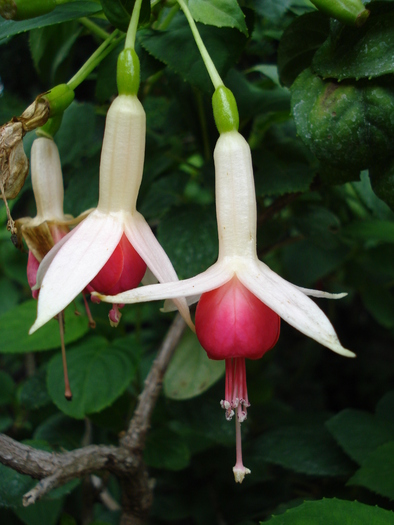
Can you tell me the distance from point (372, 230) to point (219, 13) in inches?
18.6

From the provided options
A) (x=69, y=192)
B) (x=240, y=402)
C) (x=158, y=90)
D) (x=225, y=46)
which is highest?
(x=158, y=90)

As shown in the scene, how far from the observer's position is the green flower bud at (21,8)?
15.7 inches

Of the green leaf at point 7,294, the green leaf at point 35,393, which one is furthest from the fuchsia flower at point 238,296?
the green leaf at point 7,294

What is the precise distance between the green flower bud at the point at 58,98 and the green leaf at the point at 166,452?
56 centimetres

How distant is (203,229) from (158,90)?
0.50 m

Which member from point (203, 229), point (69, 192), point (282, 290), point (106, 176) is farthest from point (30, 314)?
point (282, 290)

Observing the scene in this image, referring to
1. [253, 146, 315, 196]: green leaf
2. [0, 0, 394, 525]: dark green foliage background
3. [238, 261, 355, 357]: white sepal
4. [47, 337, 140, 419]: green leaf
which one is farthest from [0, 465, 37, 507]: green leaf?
[253, 146, 315, 196]: green leaf

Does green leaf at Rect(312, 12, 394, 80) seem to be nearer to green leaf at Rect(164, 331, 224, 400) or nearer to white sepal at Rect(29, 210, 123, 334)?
white sepal at Rect(29, 210, 123, 334)

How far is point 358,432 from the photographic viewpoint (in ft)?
2.42

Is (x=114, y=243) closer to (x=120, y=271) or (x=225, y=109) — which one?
(x=120, y=271)

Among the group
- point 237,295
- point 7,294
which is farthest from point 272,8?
point 7,294

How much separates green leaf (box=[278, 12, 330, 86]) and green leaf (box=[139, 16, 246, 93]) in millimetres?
57

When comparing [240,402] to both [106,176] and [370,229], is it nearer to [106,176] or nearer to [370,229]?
[106,176]

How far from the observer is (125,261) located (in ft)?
1.36
